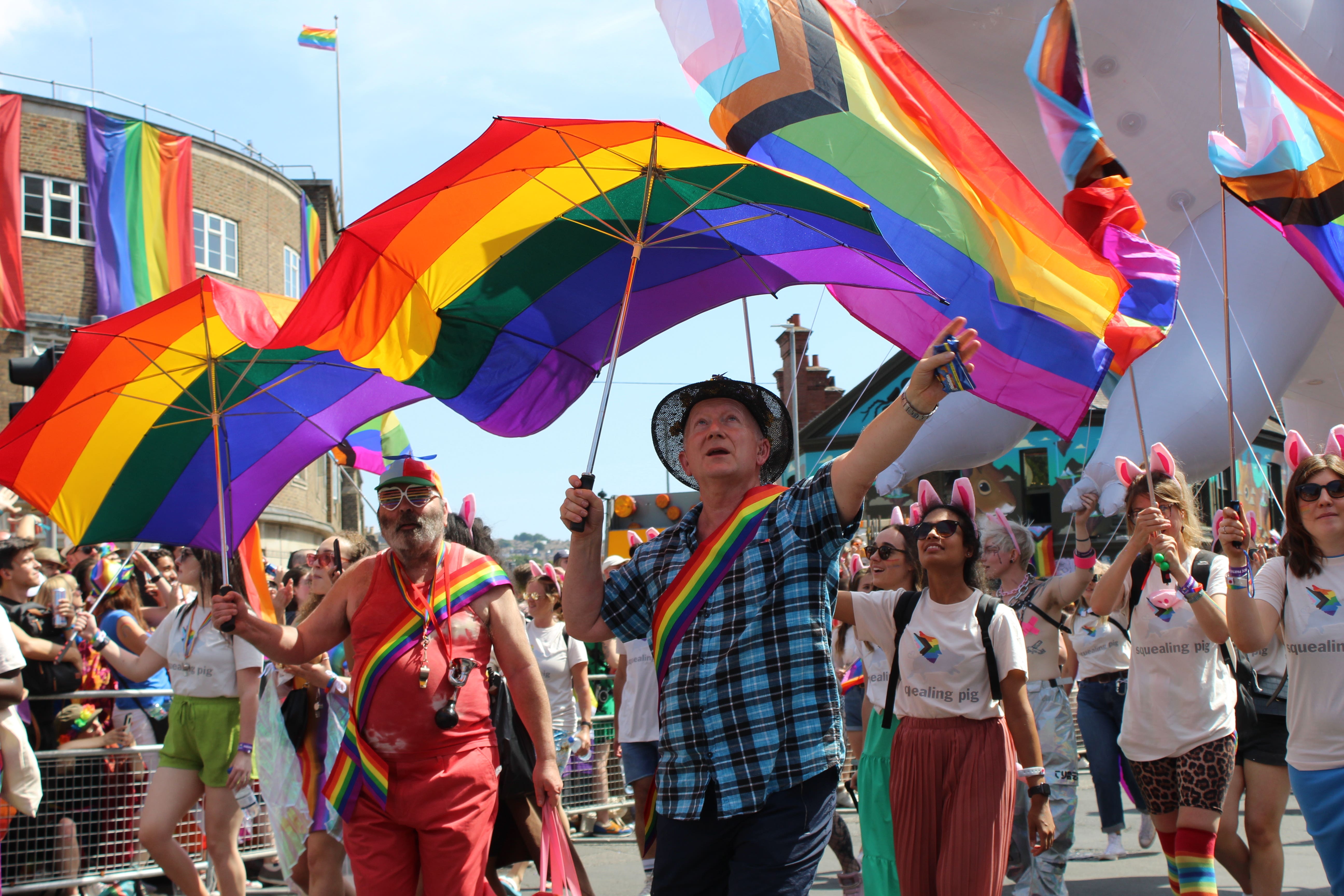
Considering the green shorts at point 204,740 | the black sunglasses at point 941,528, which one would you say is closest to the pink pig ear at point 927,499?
the black sunglasses at point 941,528

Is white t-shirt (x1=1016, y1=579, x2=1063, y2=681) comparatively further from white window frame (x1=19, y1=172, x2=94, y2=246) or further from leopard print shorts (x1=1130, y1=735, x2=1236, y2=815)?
white window frame (x1=19, y1=172, x2=94, y2=246)

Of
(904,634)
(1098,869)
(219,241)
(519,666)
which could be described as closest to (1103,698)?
(1098,869)

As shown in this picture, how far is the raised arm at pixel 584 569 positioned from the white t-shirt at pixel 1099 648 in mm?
4416

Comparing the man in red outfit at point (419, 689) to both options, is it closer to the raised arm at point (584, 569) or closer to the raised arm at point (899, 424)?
the raised arm at point (584, 569)

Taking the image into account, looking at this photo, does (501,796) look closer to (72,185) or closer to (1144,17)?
(1144,17)

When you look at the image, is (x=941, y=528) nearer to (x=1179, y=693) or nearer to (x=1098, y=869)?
(x=1179, y=693)

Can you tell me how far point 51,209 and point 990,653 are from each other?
27139 millimetres

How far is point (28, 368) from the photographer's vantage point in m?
7.38

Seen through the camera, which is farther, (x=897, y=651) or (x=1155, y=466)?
(x=1155, y=466)

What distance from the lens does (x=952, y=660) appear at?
4262mm

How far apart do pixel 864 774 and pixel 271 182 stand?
3013 cm

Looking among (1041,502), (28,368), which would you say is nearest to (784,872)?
(28,368)

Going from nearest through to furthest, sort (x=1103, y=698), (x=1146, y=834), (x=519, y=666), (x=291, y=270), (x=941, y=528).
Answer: (x=519, y=666) → (x=941, y=528) → (x=1103, y=698) → (x=1146, y=834) → (x=291, y=270)

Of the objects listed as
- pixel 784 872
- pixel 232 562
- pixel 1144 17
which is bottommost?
pixel 784 872
